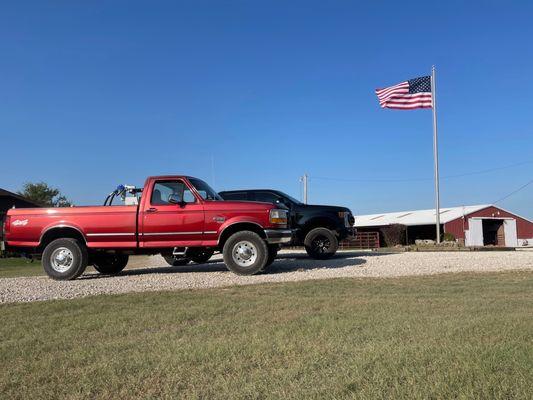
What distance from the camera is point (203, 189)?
11836 millimetres

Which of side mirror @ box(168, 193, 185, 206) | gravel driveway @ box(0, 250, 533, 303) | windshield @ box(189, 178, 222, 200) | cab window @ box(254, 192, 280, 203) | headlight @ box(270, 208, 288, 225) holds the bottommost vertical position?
gravel driveway @ box(0, 250, 533, 303)

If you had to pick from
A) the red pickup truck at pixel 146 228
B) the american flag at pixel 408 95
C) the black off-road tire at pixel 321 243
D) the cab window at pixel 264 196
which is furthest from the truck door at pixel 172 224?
the american flag at pixel 408 95

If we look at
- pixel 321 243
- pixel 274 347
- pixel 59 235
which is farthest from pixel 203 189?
pixel 274 347

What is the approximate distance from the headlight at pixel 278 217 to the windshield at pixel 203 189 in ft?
4.94

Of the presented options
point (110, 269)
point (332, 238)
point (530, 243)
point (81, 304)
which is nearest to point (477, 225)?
point (530, 243)

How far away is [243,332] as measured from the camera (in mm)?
5305

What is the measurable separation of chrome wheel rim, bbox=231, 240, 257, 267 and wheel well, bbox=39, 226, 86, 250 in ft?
10.9

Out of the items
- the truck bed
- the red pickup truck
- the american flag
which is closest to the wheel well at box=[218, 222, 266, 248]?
the red pickup truck

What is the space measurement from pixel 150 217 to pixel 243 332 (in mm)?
6437

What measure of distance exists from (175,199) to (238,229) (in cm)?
149

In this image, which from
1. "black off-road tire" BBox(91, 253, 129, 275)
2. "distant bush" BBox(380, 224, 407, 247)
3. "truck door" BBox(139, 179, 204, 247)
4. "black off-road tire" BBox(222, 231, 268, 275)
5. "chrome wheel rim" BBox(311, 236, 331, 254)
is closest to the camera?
"black off-road tire" BBox(222, 231, 268, 275)

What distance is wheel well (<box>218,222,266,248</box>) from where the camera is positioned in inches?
442

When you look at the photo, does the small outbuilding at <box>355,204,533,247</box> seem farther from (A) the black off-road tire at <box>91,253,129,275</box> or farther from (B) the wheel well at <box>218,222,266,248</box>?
(B) the wheel well at <box>218,222,266,248</box>

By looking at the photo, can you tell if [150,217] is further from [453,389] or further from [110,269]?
[453,389]
